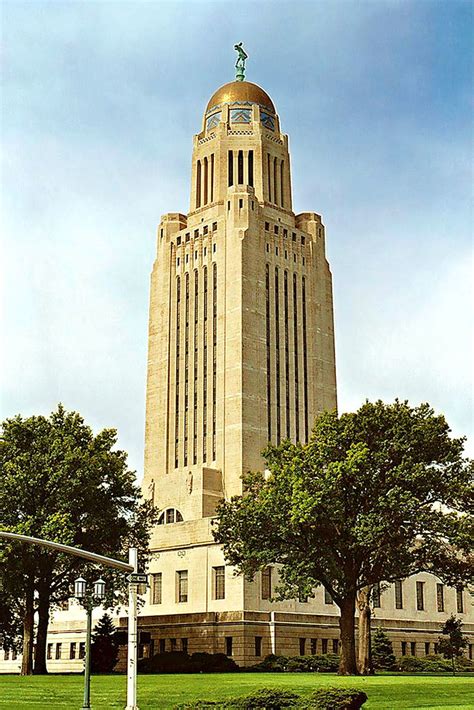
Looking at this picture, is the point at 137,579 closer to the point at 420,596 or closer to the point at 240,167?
the point at 420,596

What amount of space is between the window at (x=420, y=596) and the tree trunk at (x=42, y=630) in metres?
41.7

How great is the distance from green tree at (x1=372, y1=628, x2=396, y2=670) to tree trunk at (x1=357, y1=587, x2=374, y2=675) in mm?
14530

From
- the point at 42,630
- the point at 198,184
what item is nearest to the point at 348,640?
the point at 42,630

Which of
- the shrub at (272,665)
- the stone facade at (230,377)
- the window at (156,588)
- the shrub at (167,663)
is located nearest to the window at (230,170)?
the stone facade at (230,377)

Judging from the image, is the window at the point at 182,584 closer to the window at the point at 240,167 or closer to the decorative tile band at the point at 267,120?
the window at the point at 240,167

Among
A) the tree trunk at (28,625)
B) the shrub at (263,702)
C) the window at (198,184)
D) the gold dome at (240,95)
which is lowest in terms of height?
the shrub at (263,702)

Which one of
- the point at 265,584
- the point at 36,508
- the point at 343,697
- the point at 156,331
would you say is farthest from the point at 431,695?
the point at 156,331

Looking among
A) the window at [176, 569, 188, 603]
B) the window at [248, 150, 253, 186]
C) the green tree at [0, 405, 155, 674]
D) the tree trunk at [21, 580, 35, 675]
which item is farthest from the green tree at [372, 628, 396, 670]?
the window at [248, 150, 253, 186]

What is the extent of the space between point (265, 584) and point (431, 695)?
3756 centimetres

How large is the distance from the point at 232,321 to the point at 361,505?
149 ft

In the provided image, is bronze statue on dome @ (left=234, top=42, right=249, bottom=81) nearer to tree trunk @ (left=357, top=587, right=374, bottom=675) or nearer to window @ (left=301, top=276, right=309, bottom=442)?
window @ (left=301, top=276, right=309, bottom=442)

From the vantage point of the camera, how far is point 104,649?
71.4 m

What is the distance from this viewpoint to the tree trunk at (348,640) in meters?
54.2

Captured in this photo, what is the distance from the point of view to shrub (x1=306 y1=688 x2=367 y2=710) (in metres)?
29.0
